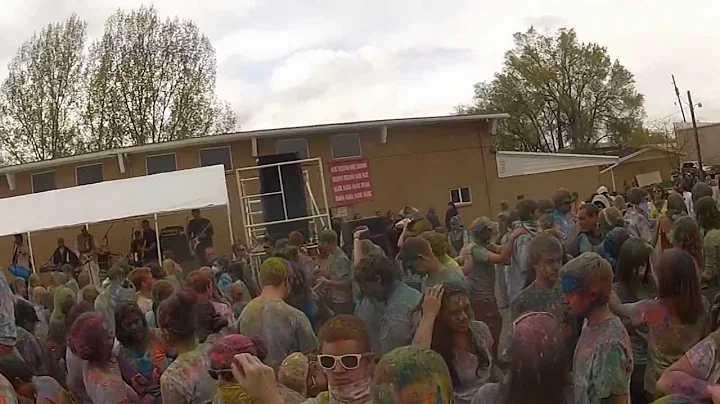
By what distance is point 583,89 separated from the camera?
56.3 meters

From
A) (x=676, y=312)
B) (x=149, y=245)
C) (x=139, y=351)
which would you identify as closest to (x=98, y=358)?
(x=139, y=351)

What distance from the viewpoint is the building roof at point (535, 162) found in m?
30.3

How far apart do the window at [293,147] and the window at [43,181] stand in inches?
282

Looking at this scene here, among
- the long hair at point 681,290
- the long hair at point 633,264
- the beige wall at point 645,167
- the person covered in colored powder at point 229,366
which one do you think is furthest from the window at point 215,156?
the beige wall at point 645,167

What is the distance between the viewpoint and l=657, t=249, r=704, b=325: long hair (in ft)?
13.2

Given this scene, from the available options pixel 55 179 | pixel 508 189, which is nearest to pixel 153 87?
pixel 55 179

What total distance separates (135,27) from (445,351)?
114 feet

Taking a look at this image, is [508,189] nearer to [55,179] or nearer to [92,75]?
[55,179]

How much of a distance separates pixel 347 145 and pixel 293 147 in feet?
5.64

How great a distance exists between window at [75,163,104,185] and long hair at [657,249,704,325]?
2303 cm

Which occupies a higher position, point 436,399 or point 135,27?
point 135,27

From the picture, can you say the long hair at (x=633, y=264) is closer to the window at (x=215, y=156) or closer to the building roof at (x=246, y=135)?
the building roof at (x=246, y=135)

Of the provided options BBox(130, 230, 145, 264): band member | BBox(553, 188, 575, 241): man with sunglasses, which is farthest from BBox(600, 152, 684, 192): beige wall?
BBox(553, 188, 575, 241): man with sunglasses

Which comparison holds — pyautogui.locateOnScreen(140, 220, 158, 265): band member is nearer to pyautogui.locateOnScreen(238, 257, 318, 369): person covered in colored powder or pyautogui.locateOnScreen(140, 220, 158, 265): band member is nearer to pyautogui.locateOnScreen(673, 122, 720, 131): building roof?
pyautogui.locateOnScreen(238, 257, 318, 369): person covered in colored powder
